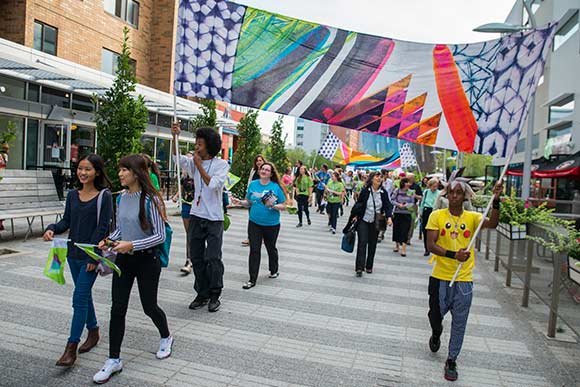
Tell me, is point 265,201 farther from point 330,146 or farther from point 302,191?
point 330,146

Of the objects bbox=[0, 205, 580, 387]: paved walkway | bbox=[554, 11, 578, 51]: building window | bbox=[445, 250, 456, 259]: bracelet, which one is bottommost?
bbox=[0, 205, 580, 387]: paved walkway

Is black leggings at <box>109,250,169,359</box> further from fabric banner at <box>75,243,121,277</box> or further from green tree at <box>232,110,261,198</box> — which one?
green tree at <box>232,110,261,198</box>

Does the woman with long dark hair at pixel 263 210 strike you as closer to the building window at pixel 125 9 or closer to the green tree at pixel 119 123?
the green tree at pixel 119 123

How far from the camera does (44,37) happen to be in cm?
1803

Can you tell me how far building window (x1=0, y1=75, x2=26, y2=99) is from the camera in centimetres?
1573

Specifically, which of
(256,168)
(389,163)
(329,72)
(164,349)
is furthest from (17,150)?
(389,163)

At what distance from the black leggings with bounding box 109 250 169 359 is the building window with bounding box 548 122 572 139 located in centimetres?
2835

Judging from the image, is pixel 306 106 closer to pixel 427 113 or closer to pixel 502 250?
pixel 427 113

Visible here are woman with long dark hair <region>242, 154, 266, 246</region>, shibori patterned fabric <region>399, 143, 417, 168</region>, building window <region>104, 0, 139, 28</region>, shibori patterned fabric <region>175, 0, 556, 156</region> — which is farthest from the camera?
shibori patterned fabric <region>399, 143, 417, 168</region>

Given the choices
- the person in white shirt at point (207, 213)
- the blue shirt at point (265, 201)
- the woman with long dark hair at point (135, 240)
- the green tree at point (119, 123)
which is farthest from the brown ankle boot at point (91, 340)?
the green tree at point (119, 123)

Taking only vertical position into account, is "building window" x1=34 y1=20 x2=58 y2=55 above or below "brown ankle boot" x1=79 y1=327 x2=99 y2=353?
above

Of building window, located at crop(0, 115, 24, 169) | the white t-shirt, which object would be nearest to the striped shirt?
the white t-shirt

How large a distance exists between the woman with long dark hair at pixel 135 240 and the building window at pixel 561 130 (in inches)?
1113

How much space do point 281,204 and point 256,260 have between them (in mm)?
886
